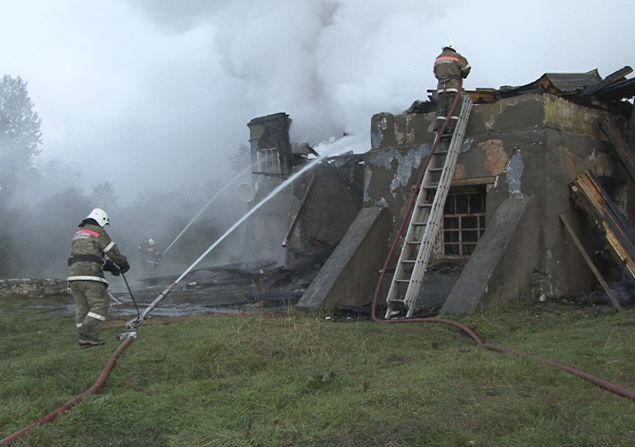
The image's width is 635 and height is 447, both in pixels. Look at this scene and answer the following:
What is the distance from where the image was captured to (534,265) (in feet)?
29.0

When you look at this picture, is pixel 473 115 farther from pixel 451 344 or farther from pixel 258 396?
pixel 258 396

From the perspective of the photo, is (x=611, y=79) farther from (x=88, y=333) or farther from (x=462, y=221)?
(x=88, y=333)

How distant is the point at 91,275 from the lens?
730cm

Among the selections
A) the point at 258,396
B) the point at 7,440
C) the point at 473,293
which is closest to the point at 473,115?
the point at 473,293

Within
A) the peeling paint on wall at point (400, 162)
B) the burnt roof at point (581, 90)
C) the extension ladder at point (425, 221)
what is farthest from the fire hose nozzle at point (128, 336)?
the burnt roof at point (581, 90)

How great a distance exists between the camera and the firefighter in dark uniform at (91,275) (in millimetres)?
7125

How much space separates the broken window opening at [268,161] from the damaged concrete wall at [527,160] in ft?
22.5

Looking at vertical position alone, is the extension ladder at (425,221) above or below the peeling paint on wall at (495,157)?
→ below

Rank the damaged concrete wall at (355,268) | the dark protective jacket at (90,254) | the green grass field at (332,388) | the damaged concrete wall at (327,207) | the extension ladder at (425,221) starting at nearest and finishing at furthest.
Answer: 1. the green grass field at (332,388)
2. the dark protective jacket at (90,254)
3. the extension ladder at (425,221)
4. the damaged concrete wall at (355,268)
5. the damaged concrete wall at (327,207)

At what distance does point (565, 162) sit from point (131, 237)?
19038 mm

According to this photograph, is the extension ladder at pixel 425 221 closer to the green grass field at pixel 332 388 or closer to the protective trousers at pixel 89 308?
the green grass field at pixel 332 388

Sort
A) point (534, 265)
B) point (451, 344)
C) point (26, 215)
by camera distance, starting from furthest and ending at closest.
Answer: point (26, 215) → point (534, 265) → point (451, 344)

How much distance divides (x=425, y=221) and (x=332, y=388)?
451 cm

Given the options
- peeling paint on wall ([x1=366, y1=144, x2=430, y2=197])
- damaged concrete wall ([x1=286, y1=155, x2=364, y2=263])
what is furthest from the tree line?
peeling paint on wall ([x1=366, y1=144, x2=430, y2=197])
